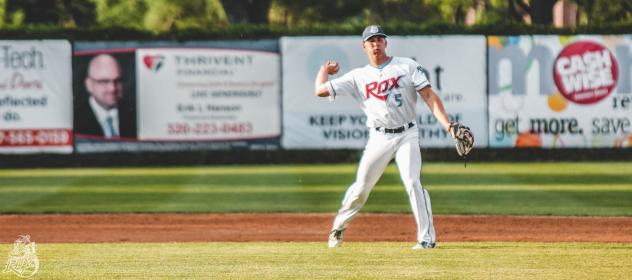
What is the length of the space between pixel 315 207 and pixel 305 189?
2679mm

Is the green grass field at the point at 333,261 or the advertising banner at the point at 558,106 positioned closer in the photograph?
the green grass field at the point at 333,261

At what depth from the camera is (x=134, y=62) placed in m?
26.0

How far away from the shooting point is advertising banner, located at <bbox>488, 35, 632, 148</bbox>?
2573 cm

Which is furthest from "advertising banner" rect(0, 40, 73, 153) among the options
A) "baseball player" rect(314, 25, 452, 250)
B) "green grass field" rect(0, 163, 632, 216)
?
"baseball player" rect(314, 25, 452, 250)

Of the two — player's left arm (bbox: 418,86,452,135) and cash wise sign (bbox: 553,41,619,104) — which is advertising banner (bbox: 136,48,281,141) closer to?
cash wise sign (bbox: 553,41,619,104)

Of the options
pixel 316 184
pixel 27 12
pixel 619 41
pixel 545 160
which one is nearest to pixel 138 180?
pixel 316 184

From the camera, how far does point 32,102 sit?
25.7 m

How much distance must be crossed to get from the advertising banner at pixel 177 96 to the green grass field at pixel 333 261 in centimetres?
1356

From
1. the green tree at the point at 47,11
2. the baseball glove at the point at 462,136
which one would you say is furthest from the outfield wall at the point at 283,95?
the green tree at the point at 47,11

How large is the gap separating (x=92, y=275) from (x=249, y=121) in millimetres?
16486

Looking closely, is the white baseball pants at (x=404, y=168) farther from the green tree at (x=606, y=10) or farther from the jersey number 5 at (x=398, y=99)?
the green tree at (x=606, y=10)

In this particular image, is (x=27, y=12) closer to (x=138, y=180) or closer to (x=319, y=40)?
(x=319, y=40)

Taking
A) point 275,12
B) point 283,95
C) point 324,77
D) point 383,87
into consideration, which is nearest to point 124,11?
point 275,12

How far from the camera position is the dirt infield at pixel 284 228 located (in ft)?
44.9
